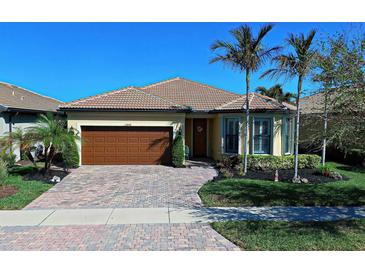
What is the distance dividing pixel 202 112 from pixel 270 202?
9428 mm

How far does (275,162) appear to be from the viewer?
13.3 metres

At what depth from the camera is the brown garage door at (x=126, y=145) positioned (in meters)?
15.3

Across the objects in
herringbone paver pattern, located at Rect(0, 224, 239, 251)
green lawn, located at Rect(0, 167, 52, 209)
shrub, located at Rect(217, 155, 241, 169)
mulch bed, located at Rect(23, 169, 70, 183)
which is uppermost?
shrub, located at Rect(217, 155, 241, 169)

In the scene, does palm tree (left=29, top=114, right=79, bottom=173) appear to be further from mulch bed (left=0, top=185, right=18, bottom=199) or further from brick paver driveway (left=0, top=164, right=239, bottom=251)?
mulch bed (left=0, top=185, right=18, bottom=199)

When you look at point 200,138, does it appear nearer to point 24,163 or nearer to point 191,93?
point 191,93

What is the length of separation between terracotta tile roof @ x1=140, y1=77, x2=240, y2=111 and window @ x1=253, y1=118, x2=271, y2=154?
10.8 ft

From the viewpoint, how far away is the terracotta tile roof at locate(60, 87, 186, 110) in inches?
586

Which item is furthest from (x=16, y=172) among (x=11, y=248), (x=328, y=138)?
(x=328, y=138)

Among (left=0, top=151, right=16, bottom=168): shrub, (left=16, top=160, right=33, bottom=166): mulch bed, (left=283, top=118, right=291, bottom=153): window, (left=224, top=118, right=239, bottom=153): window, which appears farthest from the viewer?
(left=224, top=118, right=239, bottom=153): window

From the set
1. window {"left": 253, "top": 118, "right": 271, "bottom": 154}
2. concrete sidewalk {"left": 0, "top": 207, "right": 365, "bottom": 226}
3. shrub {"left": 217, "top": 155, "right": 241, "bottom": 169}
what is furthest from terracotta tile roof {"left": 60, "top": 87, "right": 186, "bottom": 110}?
concrete sidewalk {"left": 0, "top": 207, "right": 365, "bottom": 226}

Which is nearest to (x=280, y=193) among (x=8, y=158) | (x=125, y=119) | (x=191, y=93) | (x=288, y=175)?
(x=288, y=175)

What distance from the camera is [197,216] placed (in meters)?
6.89

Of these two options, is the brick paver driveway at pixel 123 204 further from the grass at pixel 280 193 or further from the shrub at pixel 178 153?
the grass at pixel 280 193

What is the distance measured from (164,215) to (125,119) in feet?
30.4
